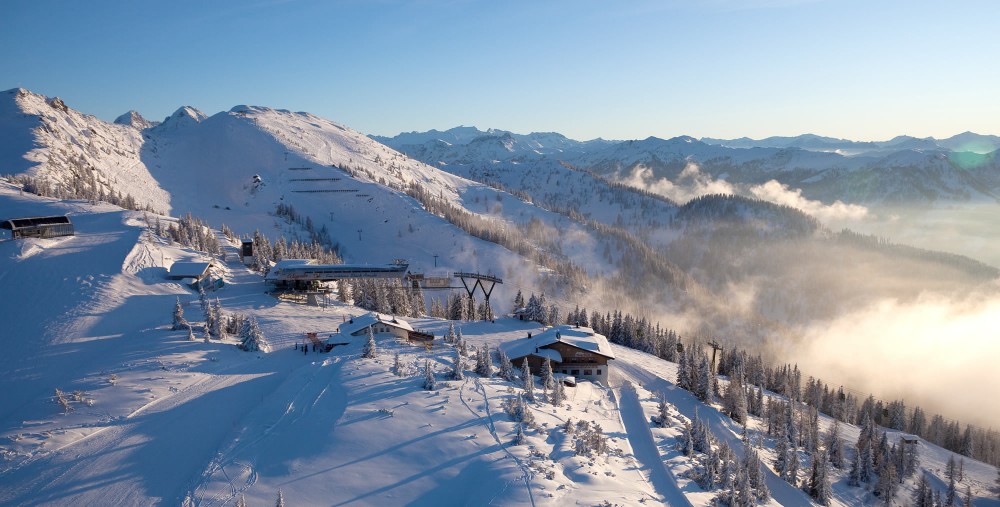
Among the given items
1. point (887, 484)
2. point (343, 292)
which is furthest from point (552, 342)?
point (343, 292)

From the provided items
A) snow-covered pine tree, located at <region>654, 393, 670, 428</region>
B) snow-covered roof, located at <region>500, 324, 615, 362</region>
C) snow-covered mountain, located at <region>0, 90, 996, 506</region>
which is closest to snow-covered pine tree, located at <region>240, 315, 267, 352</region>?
snow-covered mountain, located at <region>0, 90, 996, 506</region>

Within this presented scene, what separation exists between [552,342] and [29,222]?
7614 cm

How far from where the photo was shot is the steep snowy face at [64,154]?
134625mm

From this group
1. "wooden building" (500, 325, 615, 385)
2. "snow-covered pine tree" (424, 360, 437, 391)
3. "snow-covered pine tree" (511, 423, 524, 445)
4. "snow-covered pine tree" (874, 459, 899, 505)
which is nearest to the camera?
"snow-covered pine tree" (511, 423, 524, 445)

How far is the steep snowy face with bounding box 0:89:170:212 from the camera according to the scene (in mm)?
134625

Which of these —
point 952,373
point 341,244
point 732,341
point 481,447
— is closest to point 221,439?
point 481,447

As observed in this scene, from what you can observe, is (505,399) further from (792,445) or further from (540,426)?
(792,445)

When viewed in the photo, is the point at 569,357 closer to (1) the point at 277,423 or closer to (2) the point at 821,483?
(2) the point at 821,483

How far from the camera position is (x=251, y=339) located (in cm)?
5300

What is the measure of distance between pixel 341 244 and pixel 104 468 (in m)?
152

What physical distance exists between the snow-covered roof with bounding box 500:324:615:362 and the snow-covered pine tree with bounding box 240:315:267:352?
84.5ft

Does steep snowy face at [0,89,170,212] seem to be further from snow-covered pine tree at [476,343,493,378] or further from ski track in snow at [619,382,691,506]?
ski track in snow at [619,382,691,506]

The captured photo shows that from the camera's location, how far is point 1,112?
17162 centimetres

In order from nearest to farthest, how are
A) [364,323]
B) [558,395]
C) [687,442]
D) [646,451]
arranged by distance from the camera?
[646,451], [687,442], [558,395], [364,323]
